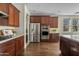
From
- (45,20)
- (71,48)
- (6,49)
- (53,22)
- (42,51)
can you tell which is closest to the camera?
(6,49)

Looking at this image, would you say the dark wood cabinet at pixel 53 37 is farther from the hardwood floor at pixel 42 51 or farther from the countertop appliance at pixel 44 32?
the hardwood floor at pixel 42 51

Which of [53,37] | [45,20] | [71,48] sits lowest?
[53,37]

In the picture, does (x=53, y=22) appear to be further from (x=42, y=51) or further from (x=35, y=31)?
(x=42, y=51)

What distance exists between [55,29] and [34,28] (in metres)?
1.52

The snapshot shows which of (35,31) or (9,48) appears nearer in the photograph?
(9,48)

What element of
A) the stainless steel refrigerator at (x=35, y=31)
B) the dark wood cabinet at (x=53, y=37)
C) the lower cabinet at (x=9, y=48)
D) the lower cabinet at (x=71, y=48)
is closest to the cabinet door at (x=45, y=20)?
the stainless steel refrigerator at (x=35, y=31)

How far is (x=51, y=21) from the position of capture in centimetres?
1116

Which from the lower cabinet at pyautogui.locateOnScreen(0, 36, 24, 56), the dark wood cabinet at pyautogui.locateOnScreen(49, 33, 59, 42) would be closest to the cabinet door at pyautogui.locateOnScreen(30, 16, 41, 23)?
the dark wood cabinet at pyautogui.locateOnScreen(49, 33, 59, 42)

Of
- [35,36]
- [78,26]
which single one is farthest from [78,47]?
[35,36]

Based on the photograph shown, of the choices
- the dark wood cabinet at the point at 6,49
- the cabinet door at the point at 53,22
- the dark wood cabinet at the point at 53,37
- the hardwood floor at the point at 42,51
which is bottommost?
the hardwood floor at the point at 42,51

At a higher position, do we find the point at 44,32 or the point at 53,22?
the point at 53,22

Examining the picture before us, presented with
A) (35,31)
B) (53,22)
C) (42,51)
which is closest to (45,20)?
(53,22)

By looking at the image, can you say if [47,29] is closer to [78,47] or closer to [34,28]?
[34,28]

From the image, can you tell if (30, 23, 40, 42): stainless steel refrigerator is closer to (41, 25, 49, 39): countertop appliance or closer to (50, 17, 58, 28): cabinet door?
(41, 25, 49, 39): countertop appliance
